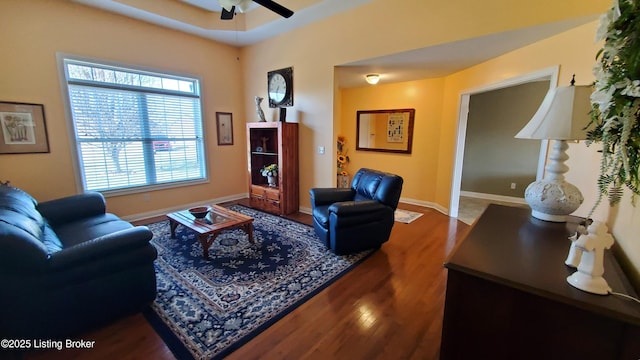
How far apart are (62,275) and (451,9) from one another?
161 inches

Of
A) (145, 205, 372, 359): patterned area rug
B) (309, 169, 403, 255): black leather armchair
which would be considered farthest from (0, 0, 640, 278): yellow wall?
(145, 205, 372, 359): patterned area rug

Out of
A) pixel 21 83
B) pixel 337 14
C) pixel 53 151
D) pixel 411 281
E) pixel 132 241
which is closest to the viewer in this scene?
pixel 132 241

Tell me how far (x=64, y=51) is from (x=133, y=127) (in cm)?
116

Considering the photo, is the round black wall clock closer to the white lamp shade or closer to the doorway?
the doorway

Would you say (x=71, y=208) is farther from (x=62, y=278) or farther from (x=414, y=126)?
(x=414, y=126)

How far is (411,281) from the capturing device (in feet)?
8.30

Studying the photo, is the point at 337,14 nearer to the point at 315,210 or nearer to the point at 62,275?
the point at 315,210

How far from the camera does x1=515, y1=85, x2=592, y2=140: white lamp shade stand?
137 centimetres

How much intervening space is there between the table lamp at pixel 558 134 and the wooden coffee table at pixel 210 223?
269 centimetres

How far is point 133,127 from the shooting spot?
4098 mm

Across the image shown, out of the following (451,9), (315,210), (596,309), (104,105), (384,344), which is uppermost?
(451,9)

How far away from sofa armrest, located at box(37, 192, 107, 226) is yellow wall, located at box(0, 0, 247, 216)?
0.94 metres

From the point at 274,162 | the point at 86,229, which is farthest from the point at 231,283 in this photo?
the point at 274,162

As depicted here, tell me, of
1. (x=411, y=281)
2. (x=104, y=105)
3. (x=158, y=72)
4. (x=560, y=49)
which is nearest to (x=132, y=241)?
(x=411, y=281)
